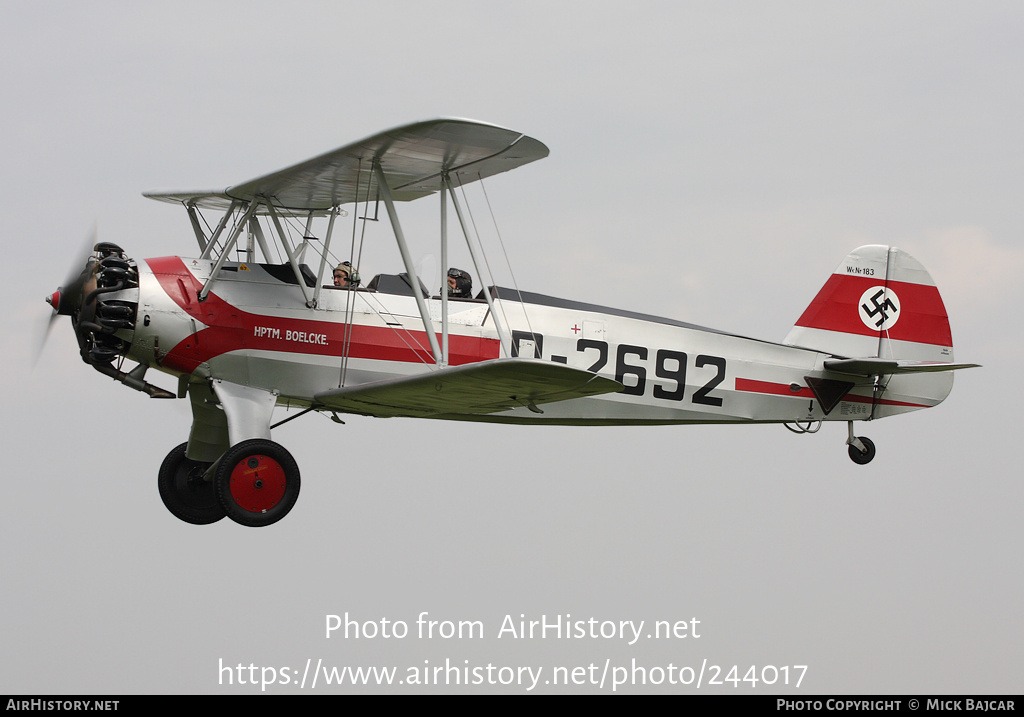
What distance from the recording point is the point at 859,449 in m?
11.9

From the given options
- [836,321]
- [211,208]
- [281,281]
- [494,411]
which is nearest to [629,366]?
[494,411]

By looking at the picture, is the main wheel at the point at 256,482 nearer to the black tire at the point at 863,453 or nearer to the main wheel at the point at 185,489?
the main wheel at the point at 185,489

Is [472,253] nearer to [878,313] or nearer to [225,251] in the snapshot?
[225,251]

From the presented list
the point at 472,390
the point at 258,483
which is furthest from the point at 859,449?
the point at 258,483

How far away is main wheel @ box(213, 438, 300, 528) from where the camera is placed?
30.9 ft

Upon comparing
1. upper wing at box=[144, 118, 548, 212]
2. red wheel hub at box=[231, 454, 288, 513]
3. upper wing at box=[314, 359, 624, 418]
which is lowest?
red wheel hub at box=[231, 454, 288, 513]

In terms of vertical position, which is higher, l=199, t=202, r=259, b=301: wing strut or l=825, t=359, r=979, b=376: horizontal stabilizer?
l=199, t=202, r=259, b=301: wing strut

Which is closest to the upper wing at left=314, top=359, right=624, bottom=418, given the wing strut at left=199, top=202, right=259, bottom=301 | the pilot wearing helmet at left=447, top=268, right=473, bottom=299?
the pilot wearing helmet at left=447, top=268, right=473, bottom=299

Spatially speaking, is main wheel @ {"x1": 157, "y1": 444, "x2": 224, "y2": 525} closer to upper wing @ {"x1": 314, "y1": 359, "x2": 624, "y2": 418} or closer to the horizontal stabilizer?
upper wing @ {"x1": 314, "y1": 359, "x2": 624, "y2": 418}

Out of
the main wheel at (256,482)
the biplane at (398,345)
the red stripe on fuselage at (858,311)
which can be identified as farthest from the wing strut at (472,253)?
the red stripe on fuselage at (858,311)

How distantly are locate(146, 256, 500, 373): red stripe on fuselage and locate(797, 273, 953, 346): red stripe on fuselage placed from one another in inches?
155

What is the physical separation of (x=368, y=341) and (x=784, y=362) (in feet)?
13.3

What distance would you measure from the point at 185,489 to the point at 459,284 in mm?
3046

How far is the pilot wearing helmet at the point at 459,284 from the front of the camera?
422 inches
